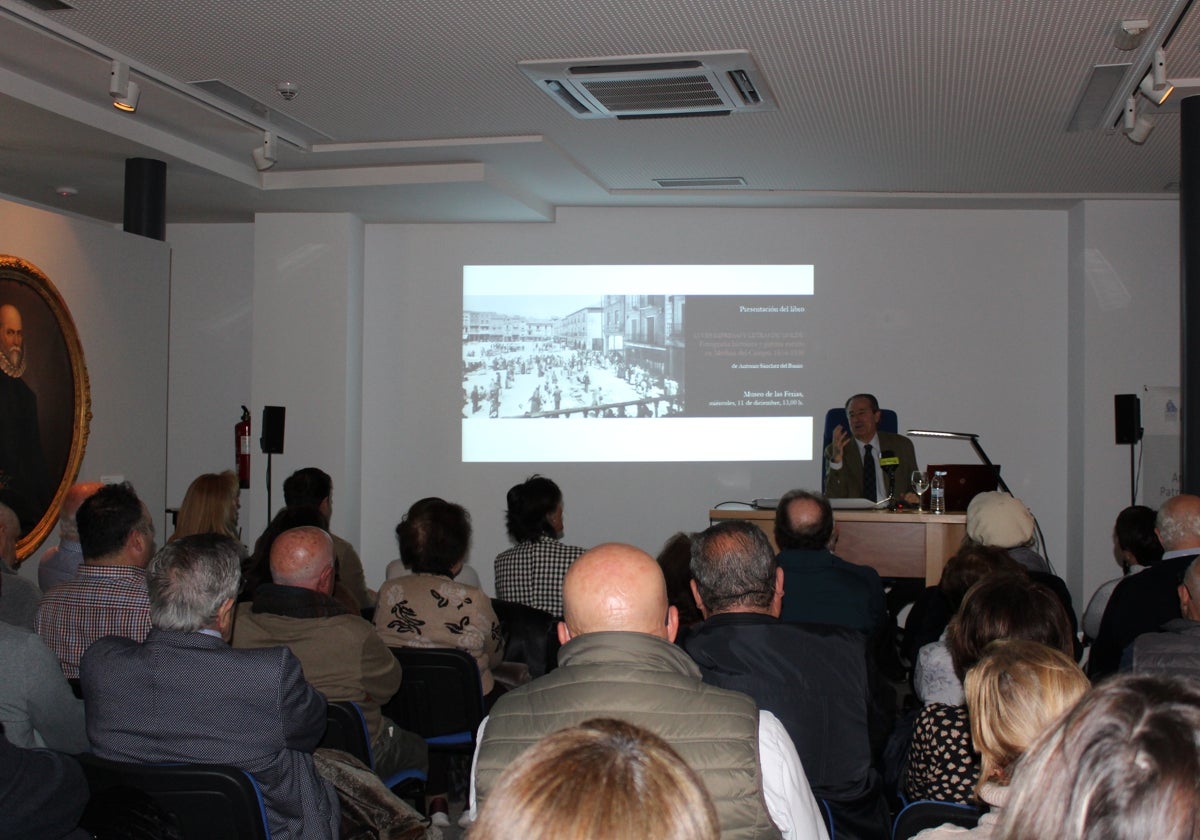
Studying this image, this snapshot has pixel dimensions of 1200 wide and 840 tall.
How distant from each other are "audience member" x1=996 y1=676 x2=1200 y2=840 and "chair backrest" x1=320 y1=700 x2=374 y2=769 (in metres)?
2.18

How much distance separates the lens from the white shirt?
5.98 feet

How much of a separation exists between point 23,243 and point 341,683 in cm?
401

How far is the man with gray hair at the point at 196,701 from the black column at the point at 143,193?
16.3 feet

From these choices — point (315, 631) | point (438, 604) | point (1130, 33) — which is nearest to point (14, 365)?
point (438, 604)

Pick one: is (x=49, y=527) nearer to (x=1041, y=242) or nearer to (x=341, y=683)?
(x=341, y=683)

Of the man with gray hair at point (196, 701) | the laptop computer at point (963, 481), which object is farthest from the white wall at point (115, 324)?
the laptop computer at point (963, 481)

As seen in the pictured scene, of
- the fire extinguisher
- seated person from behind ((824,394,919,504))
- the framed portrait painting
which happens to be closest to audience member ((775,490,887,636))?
seated person from behind ((824,394,919,504))

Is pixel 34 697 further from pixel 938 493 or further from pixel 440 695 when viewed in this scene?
pixel 938 493

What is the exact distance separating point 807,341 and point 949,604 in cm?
479

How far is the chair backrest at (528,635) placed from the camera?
4.02 meters

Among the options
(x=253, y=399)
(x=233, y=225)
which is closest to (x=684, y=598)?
(x=253, y=399)

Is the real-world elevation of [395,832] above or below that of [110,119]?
below

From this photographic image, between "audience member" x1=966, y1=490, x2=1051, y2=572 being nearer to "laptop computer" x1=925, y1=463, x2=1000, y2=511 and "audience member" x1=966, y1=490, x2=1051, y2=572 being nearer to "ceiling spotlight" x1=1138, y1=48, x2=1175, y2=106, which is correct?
"laptop computer" x1=925, y1=463, x2=1000, y2=511

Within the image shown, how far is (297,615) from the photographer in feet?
9.71
